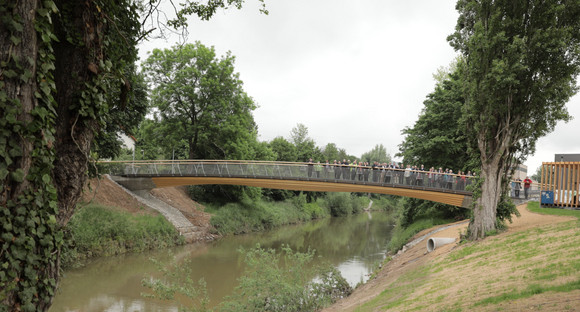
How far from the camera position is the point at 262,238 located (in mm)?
28719

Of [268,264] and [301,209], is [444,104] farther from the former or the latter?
[301,209]

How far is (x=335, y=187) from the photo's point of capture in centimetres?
2341

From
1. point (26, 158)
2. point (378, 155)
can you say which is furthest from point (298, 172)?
point (378, 155)

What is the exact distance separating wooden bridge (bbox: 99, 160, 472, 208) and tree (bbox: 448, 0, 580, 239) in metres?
5.94

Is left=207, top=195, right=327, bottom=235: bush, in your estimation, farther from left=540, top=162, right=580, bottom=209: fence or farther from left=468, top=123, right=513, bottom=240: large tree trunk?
left=540, top=162, right=580, bottom=209: fence

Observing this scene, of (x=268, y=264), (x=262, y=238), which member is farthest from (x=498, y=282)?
(x=262, y=238)

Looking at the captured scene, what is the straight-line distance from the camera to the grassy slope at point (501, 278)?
5.88 metres

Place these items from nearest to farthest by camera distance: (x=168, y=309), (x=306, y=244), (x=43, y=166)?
1. (x=43, y=166)
2. (x=168, y=309)
3. (x=306, y=244)

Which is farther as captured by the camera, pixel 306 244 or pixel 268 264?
pixel 306 244

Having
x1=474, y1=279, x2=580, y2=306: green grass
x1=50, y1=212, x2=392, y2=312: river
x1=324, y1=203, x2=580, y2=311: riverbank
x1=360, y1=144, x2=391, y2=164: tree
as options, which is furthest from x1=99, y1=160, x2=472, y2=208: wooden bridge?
x1=360, y1=144, x2=391, y2=164: tree

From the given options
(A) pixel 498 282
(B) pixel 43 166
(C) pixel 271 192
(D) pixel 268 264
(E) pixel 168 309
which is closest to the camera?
(B) pixel 43 166

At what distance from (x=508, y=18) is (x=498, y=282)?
9718mm

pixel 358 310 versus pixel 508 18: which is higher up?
pixel 508 18

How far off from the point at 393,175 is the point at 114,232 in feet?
50.8
